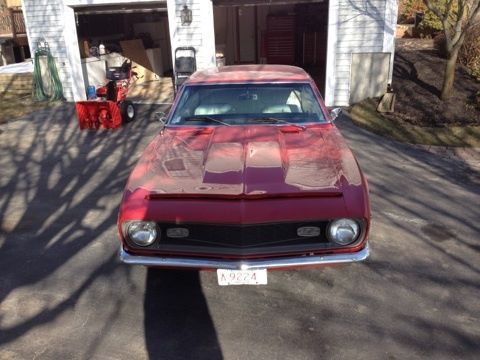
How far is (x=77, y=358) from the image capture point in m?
3.25

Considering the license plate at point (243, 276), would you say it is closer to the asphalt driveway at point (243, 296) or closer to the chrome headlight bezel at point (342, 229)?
the asphalt driveway at point (243, 296)

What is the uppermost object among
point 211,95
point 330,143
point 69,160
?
point 211,95

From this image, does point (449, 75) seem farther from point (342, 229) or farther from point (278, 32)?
point (278, 32)

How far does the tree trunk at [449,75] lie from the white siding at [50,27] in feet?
31.8

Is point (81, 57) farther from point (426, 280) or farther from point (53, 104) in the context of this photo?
point (426, 280)

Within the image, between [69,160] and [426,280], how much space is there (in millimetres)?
6308

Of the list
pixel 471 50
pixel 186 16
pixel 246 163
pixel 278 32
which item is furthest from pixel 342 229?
pixel 278 32

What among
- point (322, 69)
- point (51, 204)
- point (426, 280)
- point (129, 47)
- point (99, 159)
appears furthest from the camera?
point (322, 69)

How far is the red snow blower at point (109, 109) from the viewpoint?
9586 mm

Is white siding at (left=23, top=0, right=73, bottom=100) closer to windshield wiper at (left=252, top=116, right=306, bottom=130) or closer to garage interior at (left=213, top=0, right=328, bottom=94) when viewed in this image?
garage interior at (left=213, top=0, right=328, bottom=94)

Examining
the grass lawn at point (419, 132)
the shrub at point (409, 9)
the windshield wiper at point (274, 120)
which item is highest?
the shrub at point (409, 9)

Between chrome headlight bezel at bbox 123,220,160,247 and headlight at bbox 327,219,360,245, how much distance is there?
1.33 m

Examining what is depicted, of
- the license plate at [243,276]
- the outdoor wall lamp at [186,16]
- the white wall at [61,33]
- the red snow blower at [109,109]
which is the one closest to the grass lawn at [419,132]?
the outdoor wall lamp at [186,16]

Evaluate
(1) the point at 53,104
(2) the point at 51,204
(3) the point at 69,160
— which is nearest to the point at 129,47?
(1) the point at 53,104
